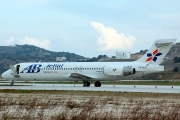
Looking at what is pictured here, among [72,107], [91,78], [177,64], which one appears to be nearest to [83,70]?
[91,78]

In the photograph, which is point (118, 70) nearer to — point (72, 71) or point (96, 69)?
point (96, 69)

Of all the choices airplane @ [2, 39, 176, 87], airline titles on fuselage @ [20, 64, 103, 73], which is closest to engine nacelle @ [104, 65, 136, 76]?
airplane @ [2, 39, 176, 87]

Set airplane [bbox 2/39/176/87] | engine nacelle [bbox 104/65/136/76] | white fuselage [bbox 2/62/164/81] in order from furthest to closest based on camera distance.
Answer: white fuselage [bbox 2/62/164/81] < engine nacelle [bbox 104/65/136/76] < airplane [bbox 2/39/176/87]

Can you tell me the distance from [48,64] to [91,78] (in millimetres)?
6882

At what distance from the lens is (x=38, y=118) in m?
16.5

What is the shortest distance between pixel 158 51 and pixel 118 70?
5.60 metres

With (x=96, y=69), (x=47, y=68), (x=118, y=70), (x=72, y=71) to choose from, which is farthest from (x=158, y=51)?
(x=47, y=68)

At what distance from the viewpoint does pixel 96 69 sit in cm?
5759

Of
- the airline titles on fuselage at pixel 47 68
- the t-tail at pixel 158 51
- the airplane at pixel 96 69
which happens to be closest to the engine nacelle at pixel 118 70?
the airplane at pixel 96 69

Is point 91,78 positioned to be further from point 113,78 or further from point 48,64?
point 48,64

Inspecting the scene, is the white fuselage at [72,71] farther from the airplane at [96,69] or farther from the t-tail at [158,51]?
the t-tail at [158,51]

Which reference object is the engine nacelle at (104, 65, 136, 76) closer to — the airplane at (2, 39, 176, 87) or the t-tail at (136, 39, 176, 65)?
the airplane at (2, 39, 176, 87)

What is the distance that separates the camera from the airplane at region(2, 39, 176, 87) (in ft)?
176

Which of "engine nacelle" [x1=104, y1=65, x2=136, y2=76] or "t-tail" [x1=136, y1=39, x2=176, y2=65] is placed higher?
"t-tail" [x1=136, y1=39, x2=176, y2=65]
